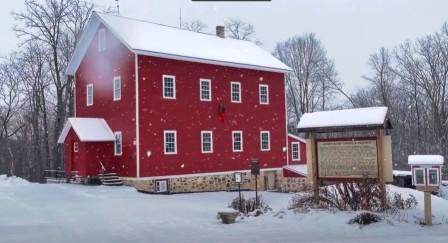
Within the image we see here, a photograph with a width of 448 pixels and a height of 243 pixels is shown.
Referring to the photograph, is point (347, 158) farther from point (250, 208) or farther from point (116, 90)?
point (116, 90)

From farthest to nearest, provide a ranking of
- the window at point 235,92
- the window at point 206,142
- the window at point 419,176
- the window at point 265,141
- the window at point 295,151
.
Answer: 1. the window at point 295,151
2. the window at point 265,141
3. the window at point 235,92
4. the window at point 206,142
5. the window at point 419,176

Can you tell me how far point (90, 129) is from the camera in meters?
26.7

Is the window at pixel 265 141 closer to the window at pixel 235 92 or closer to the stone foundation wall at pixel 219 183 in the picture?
the stone foundation wall at pixel 219 183

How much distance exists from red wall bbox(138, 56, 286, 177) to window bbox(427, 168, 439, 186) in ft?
52.9

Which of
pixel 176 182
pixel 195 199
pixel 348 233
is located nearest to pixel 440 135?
pixel 176 182

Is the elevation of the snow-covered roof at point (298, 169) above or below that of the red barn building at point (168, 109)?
below

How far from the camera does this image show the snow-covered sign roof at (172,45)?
26611mm

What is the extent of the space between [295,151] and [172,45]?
12794 mm

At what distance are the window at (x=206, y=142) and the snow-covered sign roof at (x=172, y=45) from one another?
4068mm

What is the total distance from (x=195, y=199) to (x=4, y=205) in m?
7.36

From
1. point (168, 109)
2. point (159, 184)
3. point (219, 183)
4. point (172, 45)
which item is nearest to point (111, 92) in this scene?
point (168, 109)

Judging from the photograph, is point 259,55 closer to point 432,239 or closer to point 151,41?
point 151,41

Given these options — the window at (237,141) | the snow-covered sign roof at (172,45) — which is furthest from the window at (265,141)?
the snow-covered sign roof at (172,45)

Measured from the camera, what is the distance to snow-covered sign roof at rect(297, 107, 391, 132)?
14.0 meters
